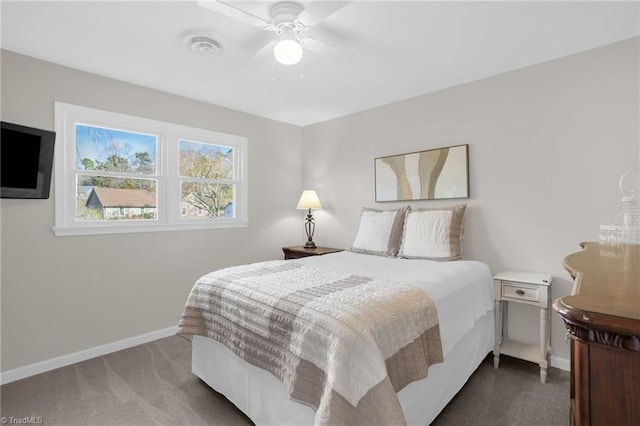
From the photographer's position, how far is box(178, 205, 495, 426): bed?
1312 millimetres

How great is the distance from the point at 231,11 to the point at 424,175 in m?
2.37

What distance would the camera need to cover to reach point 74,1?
1865 millimetres

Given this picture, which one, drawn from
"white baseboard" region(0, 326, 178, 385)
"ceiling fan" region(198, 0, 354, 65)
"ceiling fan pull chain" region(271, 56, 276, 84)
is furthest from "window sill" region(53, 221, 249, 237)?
"ceiling fan" region(198, 0, 354, 65)

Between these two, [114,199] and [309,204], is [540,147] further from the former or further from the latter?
[114,199]

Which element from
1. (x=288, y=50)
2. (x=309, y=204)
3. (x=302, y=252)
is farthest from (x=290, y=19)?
(x=302, y=252)

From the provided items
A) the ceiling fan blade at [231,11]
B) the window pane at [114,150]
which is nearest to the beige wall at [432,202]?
the window pane at [114,150]

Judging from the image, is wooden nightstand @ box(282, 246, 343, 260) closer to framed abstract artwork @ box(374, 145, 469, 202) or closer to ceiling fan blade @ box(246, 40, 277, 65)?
framed abstract artwork @ box(374, 145, 469, 202)

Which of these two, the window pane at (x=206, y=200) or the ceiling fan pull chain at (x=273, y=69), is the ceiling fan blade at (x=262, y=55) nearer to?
the ceiling fan pull chain at (x=273, y=69)

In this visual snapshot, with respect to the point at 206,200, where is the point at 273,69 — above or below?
above

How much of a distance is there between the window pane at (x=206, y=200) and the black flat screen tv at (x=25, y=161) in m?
1.17

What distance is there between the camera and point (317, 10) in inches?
64.6

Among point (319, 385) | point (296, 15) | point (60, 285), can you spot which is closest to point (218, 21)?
point (296, 15)

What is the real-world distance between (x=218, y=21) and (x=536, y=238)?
9.60 ft

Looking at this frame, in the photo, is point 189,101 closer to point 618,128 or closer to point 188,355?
point 188,355
